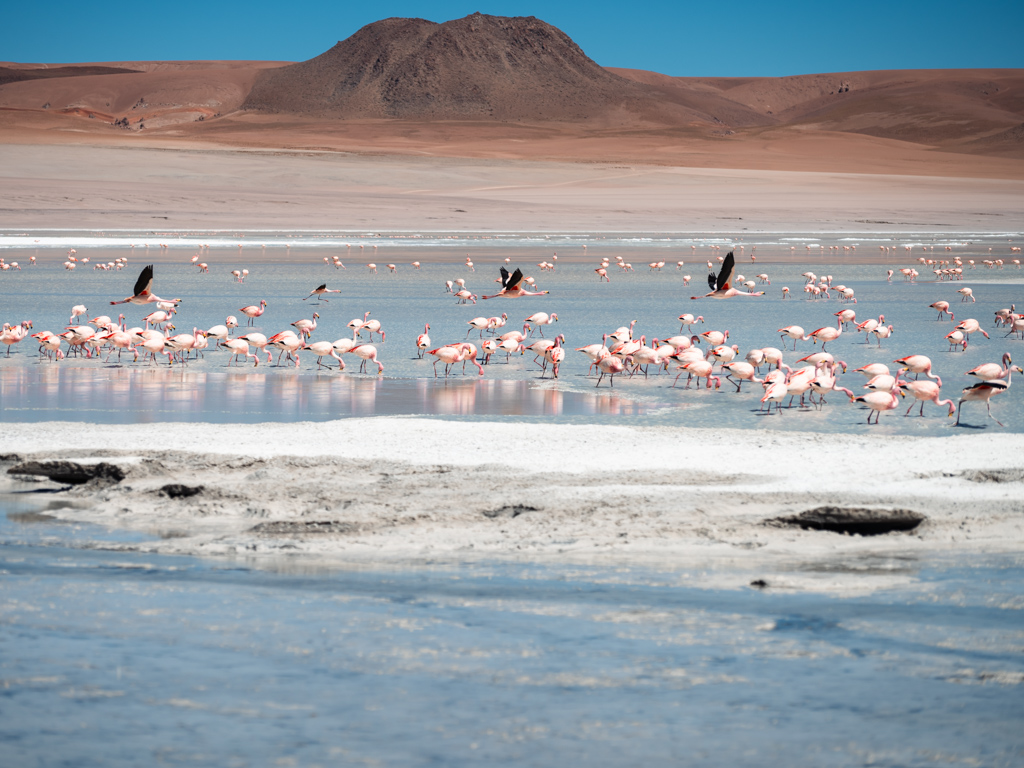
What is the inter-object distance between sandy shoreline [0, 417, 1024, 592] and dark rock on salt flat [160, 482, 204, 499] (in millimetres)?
27

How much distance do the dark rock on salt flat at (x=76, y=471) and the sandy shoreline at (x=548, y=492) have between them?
104 millimetres

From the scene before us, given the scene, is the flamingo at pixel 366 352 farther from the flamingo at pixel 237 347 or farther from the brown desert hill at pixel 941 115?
the brown desert hill at pixel 941 115

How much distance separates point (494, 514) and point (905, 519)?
87.5 inches

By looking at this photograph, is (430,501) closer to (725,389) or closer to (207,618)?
(207,618)

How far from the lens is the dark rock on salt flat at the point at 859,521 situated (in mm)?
6219

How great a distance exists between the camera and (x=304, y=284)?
24.6 m

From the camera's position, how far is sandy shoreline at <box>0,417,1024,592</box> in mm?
5887

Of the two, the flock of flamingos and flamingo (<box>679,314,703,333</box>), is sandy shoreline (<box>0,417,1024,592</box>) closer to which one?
the flock of flamingos

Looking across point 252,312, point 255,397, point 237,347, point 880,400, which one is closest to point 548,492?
point 880,400

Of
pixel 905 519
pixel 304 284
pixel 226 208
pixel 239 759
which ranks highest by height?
pixel 226 208

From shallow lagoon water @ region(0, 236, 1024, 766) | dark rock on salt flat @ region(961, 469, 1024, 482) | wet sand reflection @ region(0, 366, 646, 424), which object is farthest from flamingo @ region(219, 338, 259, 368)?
dark rock on salt flat @ region(961, 469, 1024, 482)

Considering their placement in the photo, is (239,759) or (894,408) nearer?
(239,759)

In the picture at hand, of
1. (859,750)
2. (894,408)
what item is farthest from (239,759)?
(894,408)

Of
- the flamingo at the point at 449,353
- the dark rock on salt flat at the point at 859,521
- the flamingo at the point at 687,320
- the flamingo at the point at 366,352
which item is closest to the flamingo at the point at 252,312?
the flamingo at the point at 366,352
